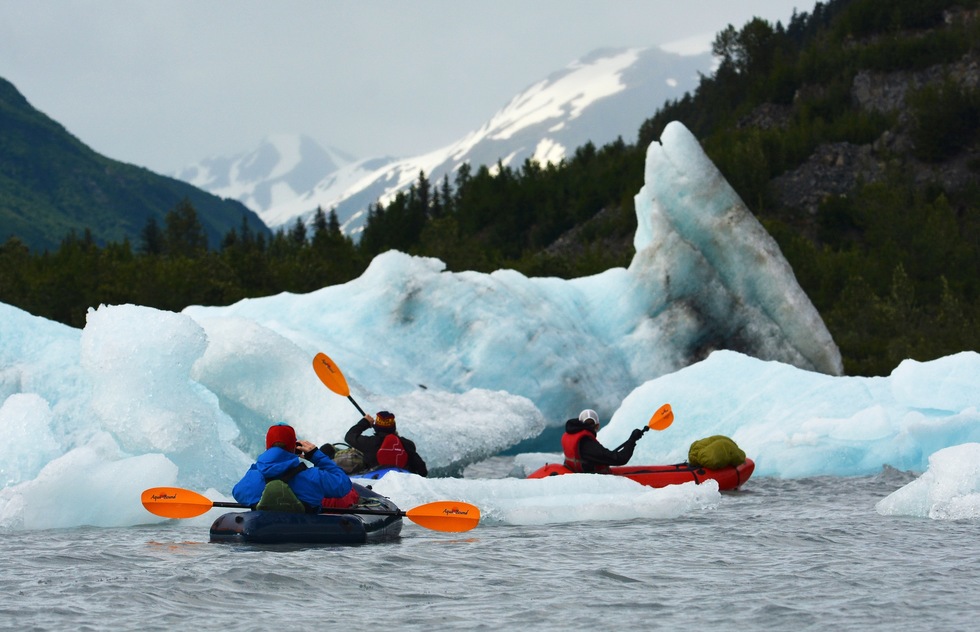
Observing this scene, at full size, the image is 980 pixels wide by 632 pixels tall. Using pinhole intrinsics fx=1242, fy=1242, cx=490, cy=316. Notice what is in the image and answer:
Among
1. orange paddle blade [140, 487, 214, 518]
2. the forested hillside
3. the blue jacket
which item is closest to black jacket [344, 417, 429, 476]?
the blue jacket

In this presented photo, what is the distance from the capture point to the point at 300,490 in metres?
11.6

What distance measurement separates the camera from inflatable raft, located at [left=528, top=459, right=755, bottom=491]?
15.9 meters

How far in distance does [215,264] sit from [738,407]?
1436 inches

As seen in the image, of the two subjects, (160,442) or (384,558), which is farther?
(160,442)

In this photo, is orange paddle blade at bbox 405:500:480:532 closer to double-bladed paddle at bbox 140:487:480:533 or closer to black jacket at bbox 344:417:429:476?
double-bladed paddle at bbox 140:487:480:533

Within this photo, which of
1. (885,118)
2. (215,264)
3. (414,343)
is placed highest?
(885,118)

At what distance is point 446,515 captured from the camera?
12.2 m

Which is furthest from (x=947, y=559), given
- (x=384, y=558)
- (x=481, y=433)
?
(x=481, y=433)

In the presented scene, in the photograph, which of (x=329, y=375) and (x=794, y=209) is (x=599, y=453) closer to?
(x=329, y=375)

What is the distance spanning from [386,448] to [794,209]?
55.7 meters

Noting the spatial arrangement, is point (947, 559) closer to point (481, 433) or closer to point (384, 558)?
point (384, 558)

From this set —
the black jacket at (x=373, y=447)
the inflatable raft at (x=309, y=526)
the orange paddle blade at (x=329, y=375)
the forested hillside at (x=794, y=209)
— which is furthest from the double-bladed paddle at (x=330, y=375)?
the forested hillside at (x=794, y=209)

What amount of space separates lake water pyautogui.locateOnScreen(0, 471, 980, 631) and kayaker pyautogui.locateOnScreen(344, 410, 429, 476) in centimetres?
166

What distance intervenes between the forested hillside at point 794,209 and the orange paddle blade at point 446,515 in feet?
95.1
